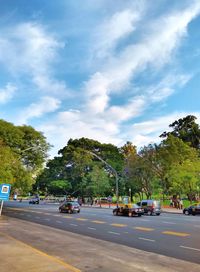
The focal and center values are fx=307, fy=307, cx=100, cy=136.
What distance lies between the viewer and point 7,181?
27312 millimetres

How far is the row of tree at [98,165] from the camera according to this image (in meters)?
36.2

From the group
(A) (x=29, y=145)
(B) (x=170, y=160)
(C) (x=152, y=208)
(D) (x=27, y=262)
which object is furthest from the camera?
(B) (x=170, y=160)

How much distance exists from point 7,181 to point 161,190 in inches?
1442

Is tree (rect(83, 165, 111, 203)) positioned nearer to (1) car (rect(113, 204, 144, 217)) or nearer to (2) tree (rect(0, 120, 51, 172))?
(2) tree (rect(0, 120, 51, 172))

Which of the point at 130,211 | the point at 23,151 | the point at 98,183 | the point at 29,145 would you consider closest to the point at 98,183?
the point at 98,183

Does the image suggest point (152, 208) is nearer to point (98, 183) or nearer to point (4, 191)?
point (4, 191)

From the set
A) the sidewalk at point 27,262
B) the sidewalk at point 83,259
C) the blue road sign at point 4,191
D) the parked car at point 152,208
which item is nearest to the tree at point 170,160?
the parked car at point 152,208

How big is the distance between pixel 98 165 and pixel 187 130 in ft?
86.0

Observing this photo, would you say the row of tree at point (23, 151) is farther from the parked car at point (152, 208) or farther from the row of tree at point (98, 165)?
the parked car at point (152, 208)

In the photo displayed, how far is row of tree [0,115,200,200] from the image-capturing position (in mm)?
36219

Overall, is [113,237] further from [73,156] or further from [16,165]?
[73,156]

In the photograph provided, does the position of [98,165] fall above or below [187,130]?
below

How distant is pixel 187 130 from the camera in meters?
81.4

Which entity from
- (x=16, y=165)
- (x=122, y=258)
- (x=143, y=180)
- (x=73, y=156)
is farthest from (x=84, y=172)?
(x=122, y=258)
